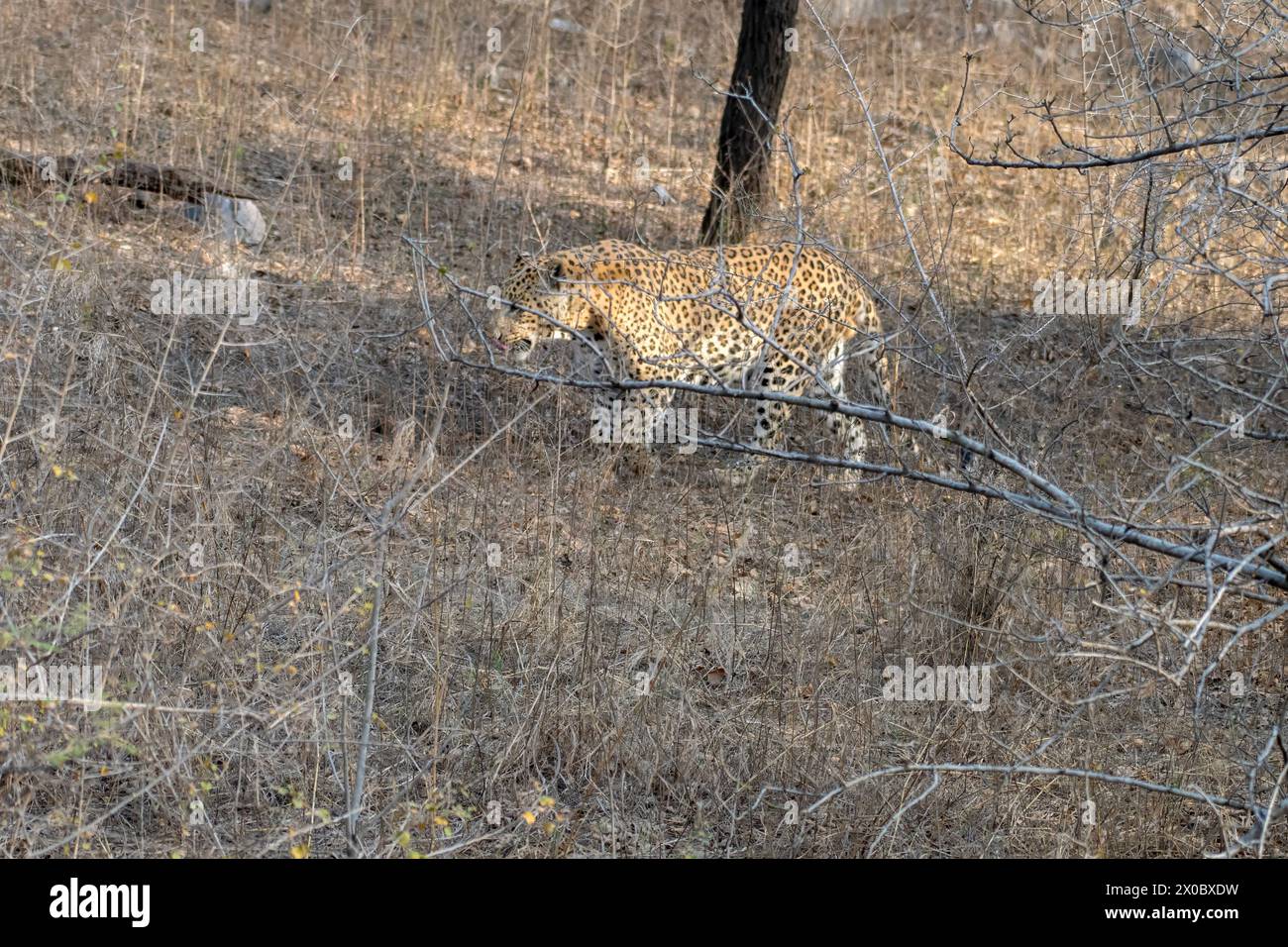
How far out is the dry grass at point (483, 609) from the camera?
4434 millimetres

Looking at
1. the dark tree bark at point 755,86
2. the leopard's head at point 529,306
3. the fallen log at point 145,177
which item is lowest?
the leopard's head at point 529,306

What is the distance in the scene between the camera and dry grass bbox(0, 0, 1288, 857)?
4434 millimetres

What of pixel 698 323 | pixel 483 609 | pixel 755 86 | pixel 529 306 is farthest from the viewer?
pixel 755 86

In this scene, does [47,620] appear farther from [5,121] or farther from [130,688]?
[5,121]

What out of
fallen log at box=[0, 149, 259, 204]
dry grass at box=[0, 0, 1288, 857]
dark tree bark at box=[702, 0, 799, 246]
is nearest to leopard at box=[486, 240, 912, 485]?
dry grass at box=[0, 0, 1288, 857]

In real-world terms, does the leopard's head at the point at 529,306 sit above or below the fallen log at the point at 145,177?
below

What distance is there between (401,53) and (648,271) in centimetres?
540

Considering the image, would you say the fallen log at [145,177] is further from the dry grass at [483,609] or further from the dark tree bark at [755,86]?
the dark tree bark at [755,86]

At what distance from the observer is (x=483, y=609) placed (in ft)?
19.3

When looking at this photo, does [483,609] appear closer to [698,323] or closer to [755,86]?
[698,323]

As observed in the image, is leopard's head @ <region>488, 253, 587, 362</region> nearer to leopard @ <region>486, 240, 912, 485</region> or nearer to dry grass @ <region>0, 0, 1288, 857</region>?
leopard @ <region>486, 240, 912, 485</region>

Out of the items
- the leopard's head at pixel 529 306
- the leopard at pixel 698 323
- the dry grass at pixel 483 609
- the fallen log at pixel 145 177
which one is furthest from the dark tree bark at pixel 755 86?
the fallen log at pixel 145 177

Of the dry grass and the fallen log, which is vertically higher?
the fallen log

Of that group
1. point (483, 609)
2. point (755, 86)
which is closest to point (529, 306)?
point (483, 609)
